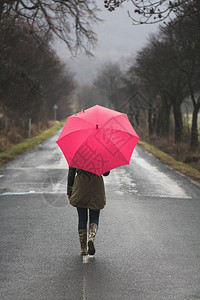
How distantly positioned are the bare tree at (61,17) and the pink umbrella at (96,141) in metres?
12.8

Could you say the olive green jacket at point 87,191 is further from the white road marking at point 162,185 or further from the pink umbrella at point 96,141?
the white road marking at point 162,185

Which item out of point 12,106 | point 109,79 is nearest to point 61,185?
point 12,106

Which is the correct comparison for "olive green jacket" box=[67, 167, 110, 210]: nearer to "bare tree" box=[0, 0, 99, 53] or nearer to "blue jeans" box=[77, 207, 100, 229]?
"blue jeans" box=[77, 207, 100, 229]

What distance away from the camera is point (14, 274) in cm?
431

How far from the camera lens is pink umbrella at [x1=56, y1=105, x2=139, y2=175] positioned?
4.38m

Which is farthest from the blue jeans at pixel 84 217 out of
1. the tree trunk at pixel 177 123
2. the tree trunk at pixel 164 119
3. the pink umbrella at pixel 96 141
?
the tree trunk at pixel 164 119

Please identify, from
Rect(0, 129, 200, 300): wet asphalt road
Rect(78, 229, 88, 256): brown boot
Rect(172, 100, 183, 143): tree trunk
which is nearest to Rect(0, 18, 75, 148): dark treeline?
Rect(0, 129, 200, 300): wet asphalt road

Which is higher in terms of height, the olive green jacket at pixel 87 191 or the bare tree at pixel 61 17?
the bare tree at pixel 61 17

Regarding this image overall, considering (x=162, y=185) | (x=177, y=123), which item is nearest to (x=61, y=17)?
(x=162, y=185)

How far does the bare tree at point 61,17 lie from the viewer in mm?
16422

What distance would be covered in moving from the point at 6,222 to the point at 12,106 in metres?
14.8

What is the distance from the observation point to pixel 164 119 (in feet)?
96.5

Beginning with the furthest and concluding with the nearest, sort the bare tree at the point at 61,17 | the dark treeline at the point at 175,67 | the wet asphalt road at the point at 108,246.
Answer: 1. the dark treeline at the point at 175,67
2. the bare tree at the point at 61,17
3. the wet asphalt road at the point at 108,246

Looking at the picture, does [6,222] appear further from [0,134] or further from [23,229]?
[0,134]
